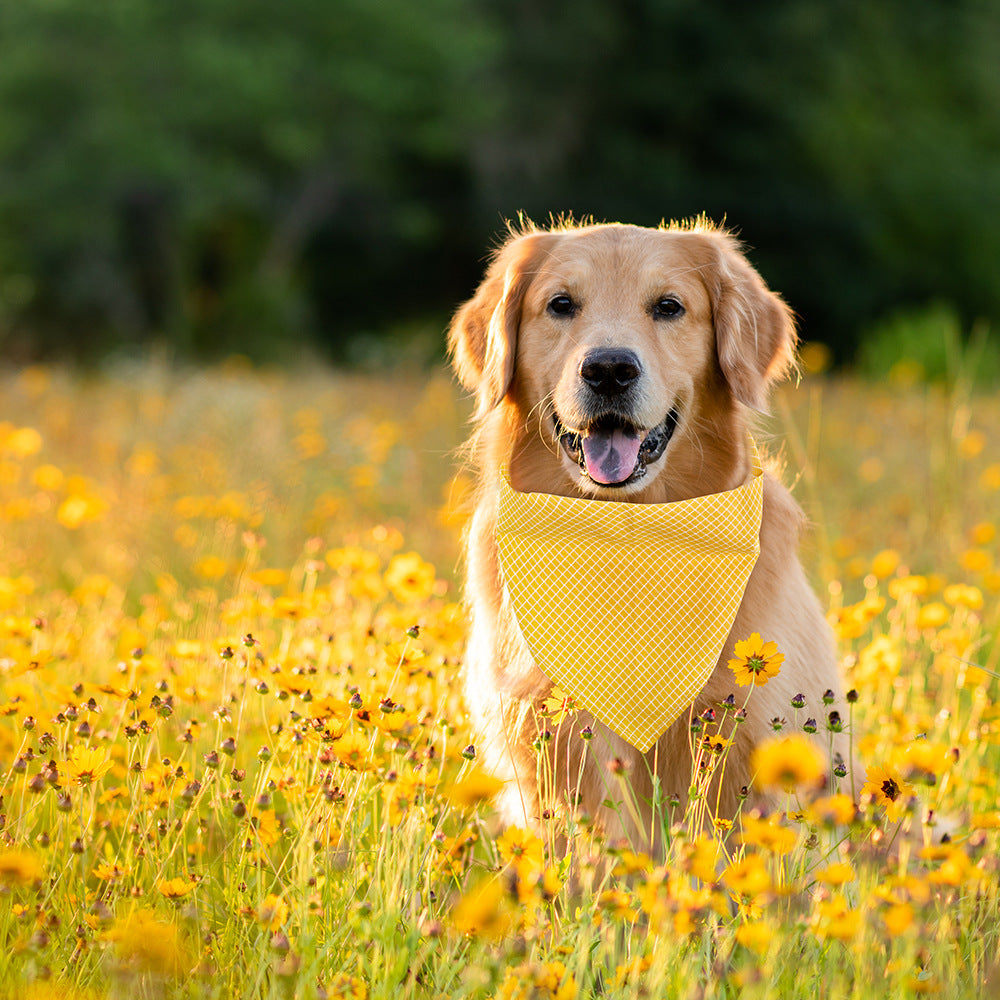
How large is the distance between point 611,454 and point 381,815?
1.04 metres

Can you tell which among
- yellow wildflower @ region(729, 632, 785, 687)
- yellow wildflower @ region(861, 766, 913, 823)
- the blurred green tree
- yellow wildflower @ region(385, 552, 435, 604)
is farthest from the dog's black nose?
the blurred green tree

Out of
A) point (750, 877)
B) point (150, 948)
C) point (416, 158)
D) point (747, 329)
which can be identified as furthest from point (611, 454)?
point (416, 158)

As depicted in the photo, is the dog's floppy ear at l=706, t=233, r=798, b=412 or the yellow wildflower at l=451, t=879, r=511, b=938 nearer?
the yellow wildflower at l=451, t=879, r=511, b=938

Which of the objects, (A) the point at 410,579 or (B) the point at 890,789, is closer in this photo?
(B) the point at 890,789

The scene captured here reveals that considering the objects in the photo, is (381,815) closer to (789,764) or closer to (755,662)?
(755,662)

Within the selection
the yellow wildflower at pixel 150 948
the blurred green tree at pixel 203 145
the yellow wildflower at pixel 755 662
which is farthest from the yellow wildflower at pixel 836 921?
the blurred green tree at pixel 203 145

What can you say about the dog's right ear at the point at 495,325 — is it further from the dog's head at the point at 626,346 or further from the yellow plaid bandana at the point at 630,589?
the yellow plaid bandana at the point at 630,589

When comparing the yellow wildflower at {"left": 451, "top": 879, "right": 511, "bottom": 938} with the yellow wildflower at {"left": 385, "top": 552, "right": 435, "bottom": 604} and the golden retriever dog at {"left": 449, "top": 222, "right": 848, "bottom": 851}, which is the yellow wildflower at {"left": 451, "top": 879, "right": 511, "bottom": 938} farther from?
the yellow wildflower at {"left": 385, "top": 552, "right": 435, "bottom": 604}

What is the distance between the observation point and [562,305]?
285cm

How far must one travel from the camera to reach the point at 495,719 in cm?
254

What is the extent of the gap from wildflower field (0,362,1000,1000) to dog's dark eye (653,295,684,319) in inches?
23.3

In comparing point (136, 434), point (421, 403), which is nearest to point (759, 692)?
point (136, 434)

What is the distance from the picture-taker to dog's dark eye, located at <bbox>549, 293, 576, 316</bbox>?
9.30 ft

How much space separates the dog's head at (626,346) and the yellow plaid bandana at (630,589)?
0.13 metres
